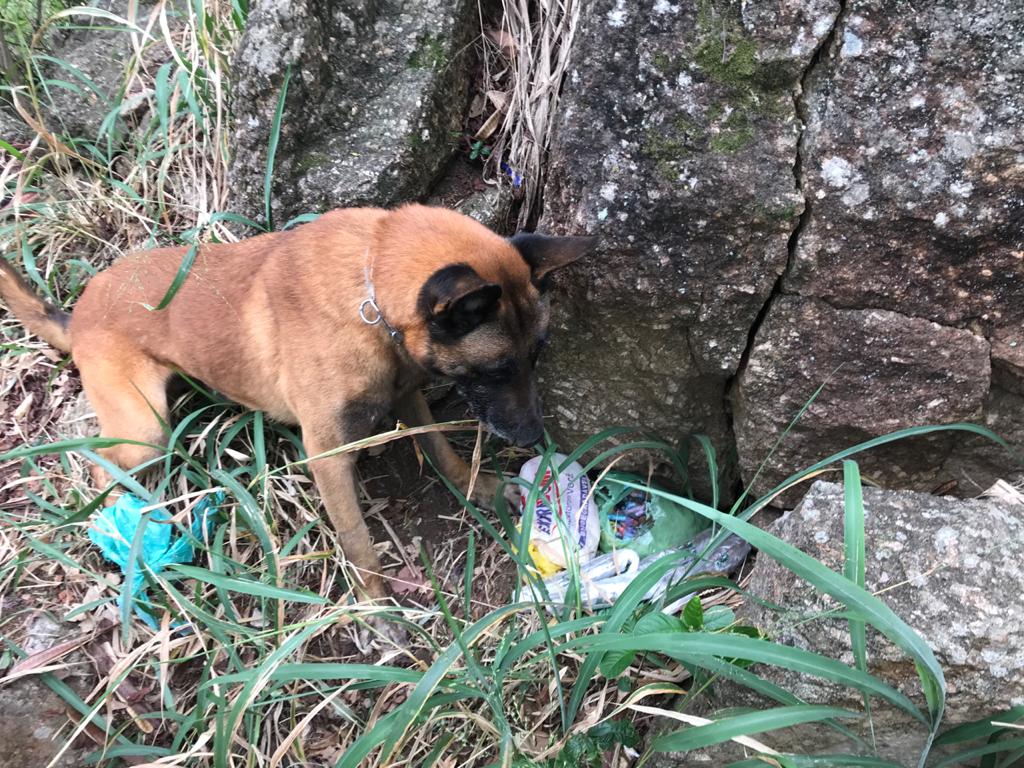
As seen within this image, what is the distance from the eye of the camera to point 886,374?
8.45 ft

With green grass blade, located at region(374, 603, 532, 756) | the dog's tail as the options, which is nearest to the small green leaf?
green grass blade, located at region(374, 603, 532, 756)

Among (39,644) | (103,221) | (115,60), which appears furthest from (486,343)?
(115,60)

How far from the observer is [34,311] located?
141 inches

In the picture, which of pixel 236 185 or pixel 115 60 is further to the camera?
pixel 115 60

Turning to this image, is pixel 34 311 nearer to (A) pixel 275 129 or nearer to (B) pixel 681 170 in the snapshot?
(A) pixel 275 129

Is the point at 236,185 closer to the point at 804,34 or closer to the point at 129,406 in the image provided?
the point at 129,406

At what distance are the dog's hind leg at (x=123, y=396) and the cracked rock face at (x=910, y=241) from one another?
259cm

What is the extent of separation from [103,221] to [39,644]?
2.32 metres

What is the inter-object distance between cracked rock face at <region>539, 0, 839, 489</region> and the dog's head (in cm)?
23

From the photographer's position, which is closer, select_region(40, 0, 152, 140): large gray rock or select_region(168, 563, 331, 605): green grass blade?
select_region(168, 563, 331, 605): green grass blade

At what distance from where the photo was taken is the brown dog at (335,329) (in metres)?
2.60

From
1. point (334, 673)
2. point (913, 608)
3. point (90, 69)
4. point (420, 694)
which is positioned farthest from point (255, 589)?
point (90, 69)

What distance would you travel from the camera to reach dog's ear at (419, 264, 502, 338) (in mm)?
2357

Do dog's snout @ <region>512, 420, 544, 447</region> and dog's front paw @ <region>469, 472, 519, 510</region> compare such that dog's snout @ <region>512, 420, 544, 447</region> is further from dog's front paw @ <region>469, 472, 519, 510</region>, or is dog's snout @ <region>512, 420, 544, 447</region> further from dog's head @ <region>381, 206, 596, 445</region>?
dog's front paw @ <region>469, 472, 519, 510</region>
